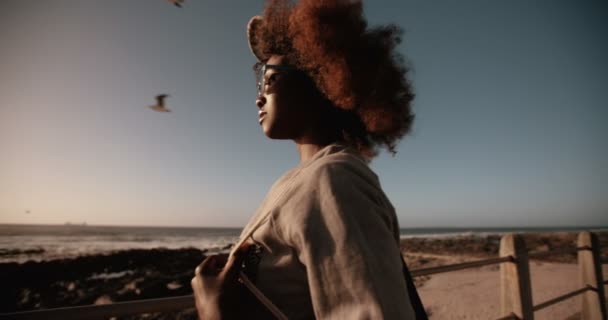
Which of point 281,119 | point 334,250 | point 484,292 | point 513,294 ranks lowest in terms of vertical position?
point 484,292

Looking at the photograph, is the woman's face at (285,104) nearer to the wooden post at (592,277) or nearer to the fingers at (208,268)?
the fingers at (208,268)

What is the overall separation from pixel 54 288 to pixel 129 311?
53.9 ft

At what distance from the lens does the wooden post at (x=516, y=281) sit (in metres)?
2.31

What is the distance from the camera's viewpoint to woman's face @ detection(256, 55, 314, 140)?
1.14 metres

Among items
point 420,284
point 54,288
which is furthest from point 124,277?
point 420,284

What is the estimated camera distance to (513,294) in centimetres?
235

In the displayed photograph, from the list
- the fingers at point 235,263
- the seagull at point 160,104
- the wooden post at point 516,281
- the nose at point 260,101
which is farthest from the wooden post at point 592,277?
the seagull at point 160,104

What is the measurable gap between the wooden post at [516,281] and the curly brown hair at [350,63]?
1888 millimetres

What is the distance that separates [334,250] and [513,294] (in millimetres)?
2583

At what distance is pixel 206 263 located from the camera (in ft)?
2.56

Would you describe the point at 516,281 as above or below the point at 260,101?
below

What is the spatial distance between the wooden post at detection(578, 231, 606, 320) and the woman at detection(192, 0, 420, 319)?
354 centimetres

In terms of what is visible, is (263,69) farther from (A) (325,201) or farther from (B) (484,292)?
(B) (484,292)

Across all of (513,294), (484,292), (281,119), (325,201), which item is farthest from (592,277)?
(484,292)
